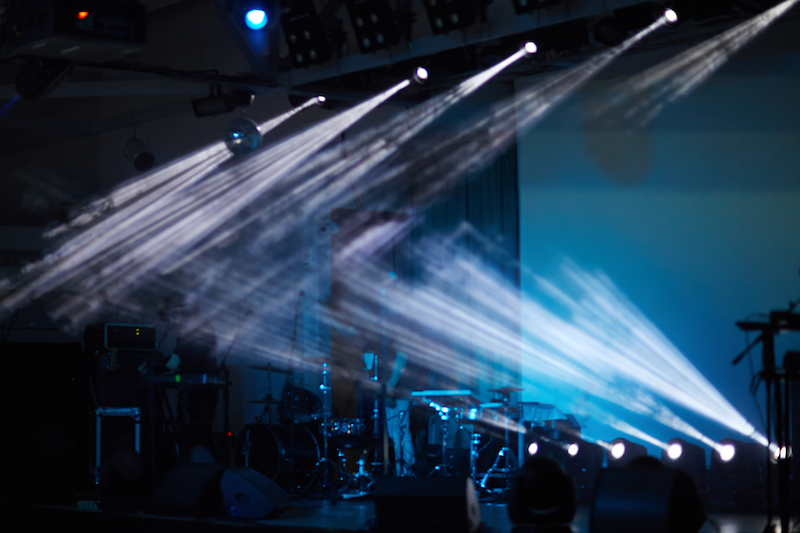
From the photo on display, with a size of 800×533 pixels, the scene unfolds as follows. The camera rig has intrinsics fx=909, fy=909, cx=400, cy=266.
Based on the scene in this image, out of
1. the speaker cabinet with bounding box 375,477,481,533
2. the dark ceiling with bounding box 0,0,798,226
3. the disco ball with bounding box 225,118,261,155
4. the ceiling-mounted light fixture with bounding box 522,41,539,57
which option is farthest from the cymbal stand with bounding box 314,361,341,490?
the ceiling-mounted light fixture with bounding box 522,41,539,57

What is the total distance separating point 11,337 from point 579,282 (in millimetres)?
6195

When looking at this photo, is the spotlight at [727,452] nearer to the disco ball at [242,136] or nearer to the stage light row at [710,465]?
the stage light row at [710,465]

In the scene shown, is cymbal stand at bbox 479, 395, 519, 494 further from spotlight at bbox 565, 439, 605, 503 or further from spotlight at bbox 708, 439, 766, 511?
spotlight at bbox 708, 439, 766, 511

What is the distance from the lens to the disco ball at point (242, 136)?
7.91 metres

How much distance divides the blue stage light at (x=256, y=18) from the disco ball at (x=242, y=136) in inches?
65.1

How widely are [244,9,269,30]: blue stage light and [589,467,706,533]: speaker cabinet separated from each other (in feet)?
12.7

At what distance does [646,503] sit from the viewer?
403 centimetres

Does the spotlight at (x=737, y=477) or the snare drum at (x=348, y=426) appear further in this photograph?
the snare drum at (x=348, y=426)

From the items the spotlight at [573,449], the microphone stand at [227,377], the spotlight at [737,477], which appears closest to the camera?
the spotlight at [737,477]

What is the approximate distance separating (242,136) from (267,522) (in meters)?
3.85

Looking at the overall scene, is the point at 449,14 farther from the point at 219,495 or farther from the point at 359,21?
the point at 219,495

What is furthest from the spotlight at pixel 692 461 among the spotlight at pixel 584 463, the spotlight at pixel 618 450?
the spotlight at pixel 584 463

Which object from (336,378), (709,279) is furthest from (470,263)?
(709,279)

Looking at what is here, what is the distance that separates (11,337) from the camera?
10.0 m
